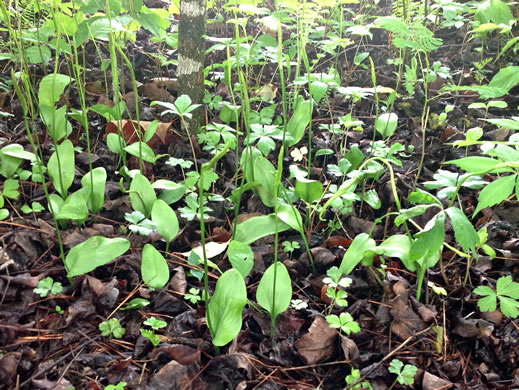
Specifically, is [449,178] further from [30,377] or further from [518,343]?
[30,377]

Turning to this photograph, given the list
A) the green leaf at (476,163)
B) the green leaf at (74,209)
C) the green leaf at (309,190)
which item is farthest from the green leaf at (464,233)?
the green leaf at (74,209)

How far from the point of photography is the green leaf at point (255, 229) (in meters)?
1.26

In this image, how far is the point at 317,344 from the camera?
1069mm

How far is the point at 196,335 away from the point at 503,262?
94 centimetres

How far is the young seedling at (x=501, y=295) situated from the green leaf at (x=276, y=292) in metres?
0.50

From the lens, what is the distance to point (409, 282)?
1.27 metres

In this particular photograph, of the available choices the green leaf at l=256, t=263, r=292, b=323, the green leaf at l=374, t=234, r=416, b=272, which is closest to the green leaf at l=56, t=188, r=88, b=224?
the green leaf at l=256, t=263, r=292, b=323

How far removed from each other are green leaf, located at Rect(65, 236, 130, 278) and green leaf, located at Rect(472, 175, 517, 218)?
0.89 m

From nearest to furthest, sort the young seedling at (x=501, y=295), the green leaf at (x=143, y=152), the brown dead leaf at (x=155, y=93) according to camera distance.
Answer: the young seedling at (x=501, y=295), the green leaf at (x=143, y=152), the brown dead leaf at (x=155, y=93)

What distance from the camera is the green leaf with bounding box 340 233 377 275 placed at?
3.84ft

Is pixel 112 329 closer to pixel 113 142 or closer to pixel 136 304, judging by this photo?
pixel 136 304

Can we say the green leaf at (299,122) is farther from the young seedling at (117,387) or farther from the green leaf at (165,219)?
the young seedling at (117,387)

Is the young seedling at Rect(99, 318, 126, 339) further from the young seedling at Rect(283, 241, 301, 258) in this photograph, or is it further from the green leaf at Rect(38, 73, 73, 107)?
the green leaf at Rect(38, 73, 73, 107)

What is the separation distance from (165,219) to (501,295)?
0.95 m
